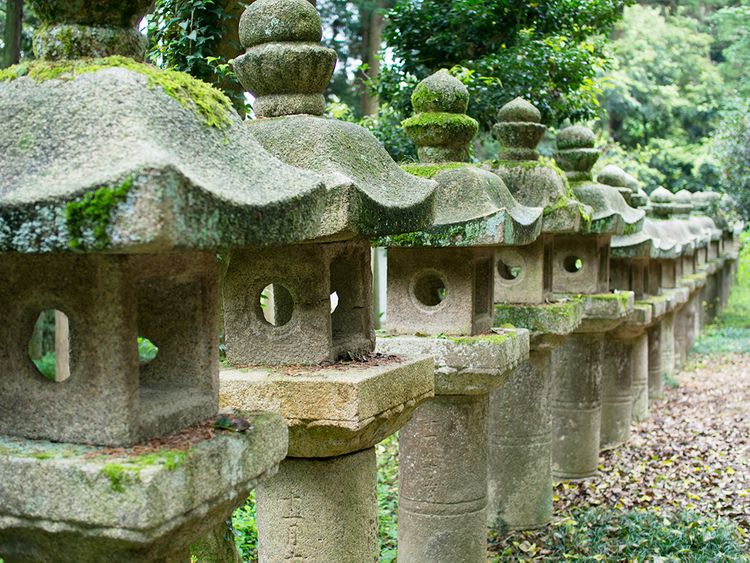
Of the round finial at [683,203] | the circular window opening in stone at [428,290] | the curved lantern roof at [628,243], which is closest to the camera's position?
the circular window opening in stone at [428,290]

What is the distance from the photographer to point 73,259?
2.64 m

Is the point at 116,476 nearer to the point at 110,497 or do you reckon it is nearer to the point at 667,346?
the point at 110,497

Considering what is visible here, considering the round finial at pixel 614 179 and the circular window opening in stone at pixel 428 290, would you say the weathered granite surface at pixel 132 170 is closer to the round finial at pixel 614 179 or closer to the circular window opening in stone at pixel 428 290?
the circular window opening in stone at pixel 428 290

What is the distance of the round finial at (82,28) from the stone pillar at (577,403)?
7625 millimetres

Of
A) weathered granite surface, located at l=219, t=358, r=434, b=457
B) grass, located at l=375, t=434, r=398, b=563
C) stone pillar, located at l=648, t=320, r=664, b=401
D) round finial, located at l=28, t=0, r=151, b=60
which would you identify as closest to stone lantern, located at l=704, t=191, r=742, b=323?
stone pillar, located at l=648, t=320, r=664, b=401

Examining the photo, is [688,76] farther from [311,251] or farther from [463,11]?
[311,251]

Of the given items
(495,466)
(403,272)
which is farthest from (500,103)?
(403,272)

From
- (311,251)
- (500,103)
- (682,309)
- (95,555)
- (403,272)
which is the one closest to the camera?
(95,555)

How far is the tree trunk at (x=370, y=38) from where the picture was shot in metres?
15.5

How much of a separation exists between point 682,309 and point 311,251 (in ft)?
50.1

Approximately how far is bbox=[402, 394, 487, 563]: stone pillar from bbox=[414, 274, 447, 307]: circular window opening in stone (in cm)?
66

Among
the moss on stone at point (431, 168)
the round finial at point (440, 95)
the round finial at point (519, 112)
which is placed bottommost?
the moss on stone at point (431, 168)

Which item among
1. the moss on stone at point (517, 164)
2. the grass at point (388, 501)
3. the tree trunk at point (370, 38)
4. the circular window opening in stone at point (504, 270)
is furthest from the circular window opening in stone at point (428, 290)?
the tree trunk at point (370, 38)

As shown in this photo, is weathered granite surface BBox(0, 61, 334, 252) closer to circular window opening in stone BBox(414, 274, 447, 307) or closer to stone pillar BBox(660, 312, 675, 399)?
circular window opening in stone BBox(414, 274, 447, 307)
